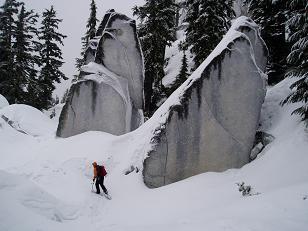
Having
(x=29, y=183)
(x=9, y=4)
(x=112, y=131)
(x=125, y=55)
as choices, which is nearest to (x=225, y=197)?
(x=29, y=183)

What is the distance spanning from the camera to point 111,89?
65.9 feet

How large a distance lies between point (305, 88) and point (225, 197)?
5279 millimetres

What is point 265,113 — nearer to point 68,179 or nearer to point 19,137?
point 68,179

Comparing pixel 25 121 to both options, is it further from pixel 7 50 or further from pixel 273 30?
pixel 273 30

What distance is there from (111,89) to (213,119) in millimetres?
7977

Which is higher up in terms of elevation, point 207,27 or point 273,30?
point 207,27

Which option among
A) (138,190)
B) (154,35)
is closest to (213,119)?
(138,190)

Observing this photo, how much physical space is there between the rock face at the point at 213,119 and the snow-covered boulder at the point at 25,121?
10346 millimetres

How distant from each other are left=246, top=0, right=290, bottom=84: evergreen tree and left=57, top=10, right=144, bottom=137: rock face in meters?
8.51

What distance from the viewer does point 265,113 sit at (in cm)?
1592

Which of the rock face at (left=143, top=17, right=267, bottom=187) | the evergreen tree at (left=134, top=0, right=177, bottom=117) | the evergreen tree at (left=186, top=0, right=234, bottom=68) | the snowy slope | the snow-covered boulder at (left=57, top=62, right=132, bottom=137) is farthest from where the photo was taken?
the evergreen tree at (left=134, top=0, right=177, bottom=117)

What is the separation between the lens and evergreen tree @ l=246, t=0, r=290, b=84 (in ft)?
67.7

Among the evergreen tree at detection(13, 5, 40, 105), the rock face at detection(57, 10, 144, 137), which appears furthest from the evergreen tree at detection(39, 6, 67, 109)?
the rock face at detection(57, 10, 144, 137)

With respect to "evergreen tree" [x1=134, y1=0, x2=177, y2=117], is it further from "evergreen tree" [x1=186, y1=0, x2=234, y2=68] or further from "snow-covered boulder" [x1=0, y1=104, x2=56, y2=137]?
"snow-covered boulder" [x1=0, y1=104, x2=56, y2=137]
